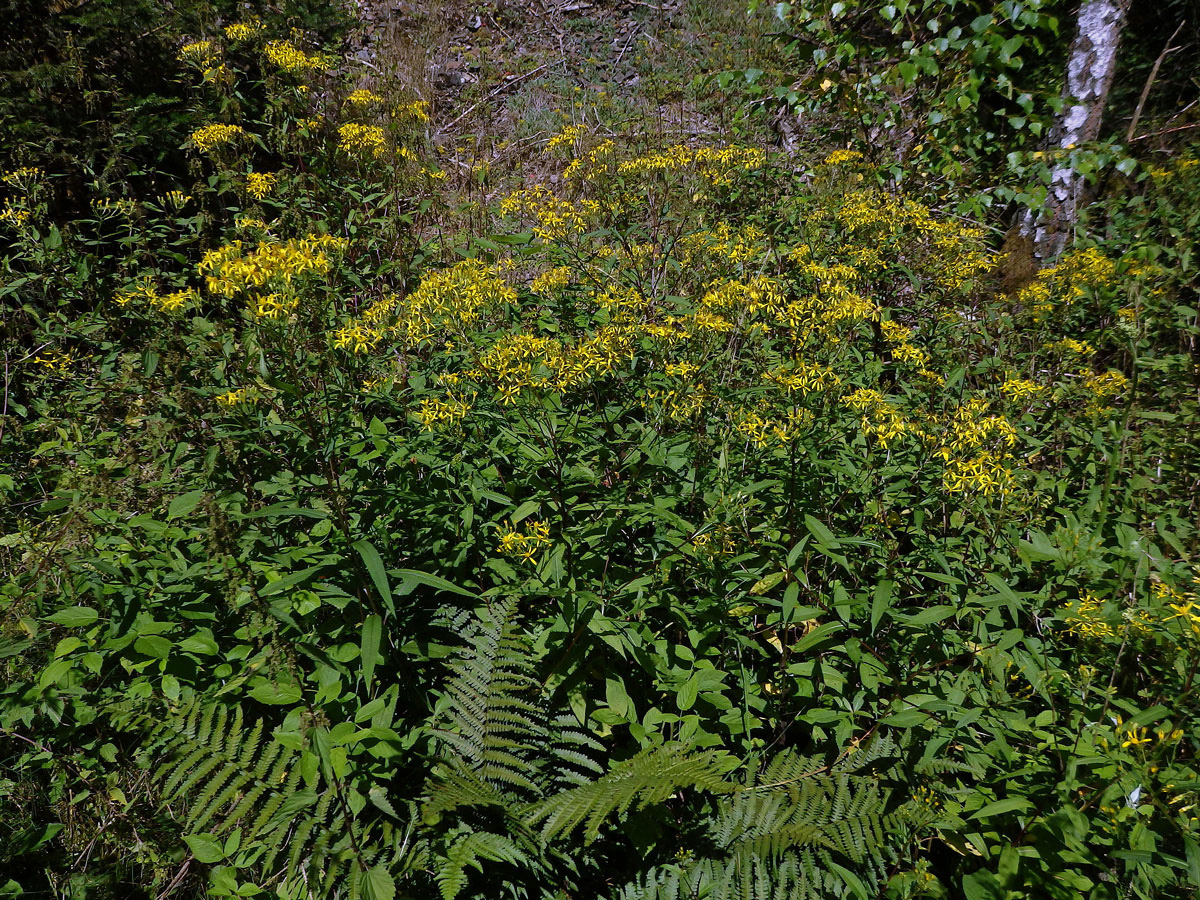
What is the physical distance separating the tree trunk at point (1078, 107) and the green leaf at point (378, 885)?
547 centimetres

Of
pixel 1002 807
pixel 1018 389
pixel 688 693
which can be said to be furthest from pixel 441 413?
pixel 1018 389

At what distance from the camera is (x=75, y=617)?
2193 millimetres

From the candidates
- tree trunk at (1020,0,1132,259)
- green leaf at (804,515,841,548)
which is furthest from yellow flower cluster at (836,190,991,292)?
green leaf at (804,515,841,548)

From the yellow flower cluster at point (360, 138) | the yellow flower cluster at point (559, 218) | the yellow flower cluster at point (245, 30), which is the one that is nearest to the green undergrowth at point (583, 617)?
the yellow flower cluster at point (559, 218)

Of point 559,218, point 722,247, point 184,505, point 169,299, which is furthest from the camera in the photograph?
point 559,218

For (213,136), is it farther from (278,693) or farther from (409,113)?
(278,693)

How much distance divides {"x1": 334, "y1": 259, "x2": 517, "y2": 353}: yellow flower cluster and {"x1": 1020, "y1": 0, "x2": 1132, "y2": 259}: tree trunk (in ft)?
13.9

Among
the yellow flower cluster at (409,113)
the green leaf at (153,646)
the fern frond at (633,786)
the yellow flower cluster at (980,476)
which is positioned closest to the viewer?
the fern frond at (633,786)

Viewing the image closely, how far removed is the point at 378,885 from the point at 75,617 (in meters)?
1.39

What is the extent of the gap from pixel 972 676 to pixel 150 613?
292 centimetres

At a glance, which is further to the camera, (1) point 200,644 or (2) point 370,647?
(1) point 200,644

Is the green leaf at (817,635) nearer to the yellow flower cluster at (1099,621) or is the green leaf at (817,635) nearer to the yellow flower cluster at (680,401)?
the yellow flower cluster at (1099,621)

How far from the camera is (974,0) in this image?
5.23 m

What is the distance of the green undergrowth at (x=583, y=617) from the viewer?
2.01m
